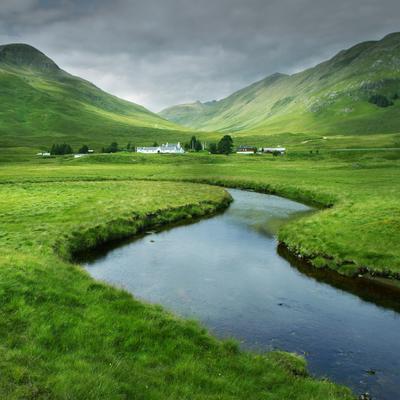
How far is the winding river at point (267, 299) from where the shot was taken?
20.0 metres

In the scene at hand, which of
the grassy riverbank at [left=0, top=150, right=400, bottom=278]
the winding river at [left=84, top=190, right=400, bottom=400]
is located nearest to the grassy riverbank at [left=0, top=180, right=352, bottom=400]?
the winding river at [left=84, top=190, right=400, bottom=400]

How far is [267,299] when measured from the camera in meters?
27.2

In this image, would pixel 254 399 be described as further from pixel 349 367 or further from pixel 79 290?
pixel 79 290

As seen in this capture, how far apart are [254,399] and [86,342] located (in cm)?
710

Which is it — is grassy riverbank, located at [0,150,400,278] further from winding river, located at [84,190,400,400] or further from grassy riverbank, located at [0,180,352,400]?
grassy riverbank, located at [0,180,352,400]

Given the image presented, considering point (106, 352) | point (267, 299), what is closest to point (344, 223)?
point (267, 299)

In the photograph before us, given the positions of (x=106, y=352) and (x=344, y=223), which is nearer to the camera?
(x=106, y=352)

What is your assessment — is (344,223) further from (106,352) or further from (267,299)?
(106,352)

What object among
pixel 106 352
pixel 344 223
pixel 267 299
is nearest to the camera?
pixel 106 352

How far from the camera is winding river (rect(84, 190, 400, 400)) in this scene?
19953mm

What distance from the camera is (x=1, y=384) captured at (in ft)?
38.2

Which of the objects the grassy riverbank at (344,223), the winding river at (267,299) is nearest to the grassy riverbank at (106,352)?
the winding river at (267,299)

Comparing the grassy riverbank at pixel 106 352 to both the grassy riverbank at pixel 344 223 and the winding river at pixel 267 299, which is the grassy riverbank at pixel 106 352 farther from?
the grassy riverbank at pixel 344 223

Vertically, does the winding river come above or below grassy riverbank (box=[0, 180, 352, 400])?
below
